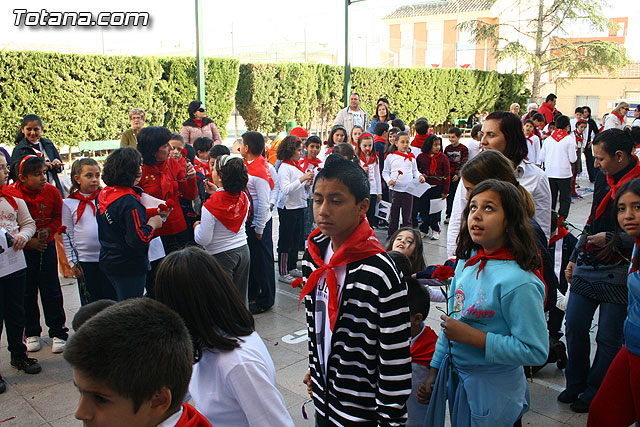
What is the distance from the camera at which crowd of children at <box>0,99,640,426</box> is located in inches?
71.7

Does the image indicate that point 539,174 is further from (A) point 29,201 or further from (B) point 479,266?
(A) point 29,201

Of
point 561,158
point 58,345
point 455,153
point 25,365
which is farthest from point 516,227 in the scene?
point 561,158

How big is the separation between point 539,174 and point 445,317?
1.70m

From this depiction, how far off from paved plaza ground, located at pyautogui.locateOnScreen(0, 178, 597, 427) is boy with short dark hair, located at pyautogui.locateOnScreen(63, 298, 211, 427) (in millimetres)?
2475

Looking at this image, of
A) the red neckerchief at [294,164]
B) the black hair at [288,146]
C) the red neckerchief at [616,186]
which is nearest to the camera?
the red neckerchief at [616,186]

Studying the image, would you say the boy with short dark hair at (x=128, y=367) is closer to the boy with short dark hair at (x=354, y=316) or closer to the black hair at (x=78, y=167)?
the boy with short dark hair at (x=354, y=316)

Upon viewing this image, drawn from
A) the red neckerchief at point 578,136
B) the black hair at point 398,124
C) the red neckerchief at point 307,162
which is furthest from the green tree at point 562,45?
the red neckerchief at point 307,162

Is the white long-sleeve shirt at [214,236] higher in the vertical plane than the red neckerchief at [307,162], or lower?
lower

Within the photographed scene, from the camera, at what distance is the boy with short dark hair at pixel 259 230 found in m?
5.60

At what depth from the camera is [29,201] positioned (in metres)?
4.54

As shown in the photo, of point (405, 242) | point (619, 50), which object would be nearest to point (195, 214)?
point (405, 242)

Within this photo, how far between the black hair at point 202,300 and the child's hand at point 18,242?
106 inches

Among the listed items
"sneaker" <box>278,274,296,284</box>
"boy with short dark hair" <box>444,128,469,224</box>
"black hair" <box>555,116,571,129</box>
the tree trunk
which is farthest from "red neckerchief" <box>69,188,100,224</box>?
the tree trunk

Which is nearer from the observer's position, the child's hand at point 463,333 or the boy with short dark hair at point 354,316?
the boy with short dark hair at point 354,316
